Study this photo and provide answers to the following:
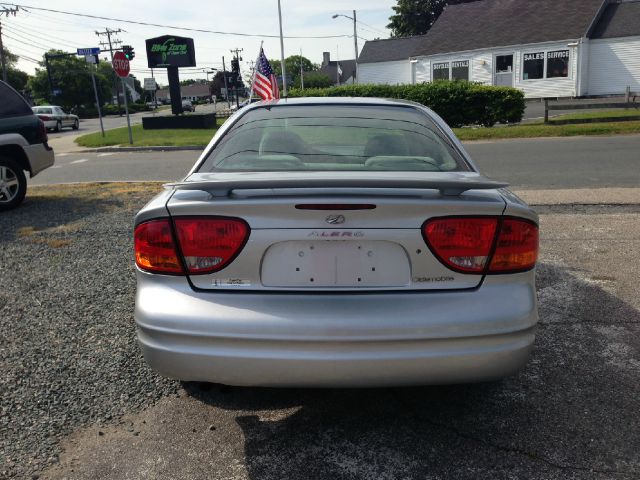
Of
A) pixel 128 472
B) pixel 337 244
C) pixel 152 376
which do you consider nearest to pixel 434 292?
pixel 337 244

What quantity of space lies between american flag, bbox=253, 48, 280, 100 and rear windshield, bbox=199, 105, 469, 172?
1451 cm

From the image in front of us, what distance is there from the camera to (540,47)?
35.6 m

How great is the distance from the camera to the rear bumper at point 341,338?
7.74ft

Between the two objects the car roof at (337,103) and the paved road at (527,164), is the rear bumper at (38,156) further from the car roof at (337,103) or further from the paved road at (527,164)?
the car roof at (337,103)

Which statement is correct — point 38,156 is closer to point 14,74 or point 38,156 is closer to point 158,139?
point 158,139

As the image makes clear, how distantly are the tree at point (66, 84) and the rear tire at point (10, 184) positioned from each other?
2732 inches

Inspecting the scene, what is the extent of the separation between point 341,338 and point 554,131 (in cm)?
1703

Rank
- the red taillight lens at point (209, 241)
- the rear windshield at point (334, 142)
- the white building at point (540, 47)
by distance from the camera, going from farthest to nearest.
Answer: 1. the white building at point (540, 47)
2. the rear windshield at point (334, 142)
3. the red taillight lens at point (209, 241)

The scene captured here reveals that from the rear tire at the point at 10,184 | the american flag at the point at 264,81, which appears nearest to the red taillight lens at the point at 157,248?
the rear tire at the point at 10,184

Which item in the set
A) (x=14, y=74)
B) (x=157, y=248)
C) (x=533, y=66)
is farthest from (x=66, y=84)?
(x=157, y=248)

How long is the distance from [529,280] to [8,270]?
4.90 meters

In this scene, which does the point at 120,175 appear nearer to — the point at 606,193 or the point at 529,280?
the point at 606,193

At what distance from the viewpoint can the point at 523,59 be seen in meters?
36.4

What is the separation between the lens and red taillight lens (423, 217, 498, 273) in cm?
246
